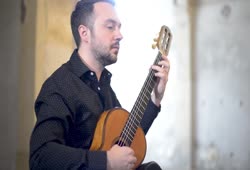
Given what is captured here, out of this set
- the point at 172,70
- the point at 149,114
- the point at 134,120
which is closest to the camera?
the point at 134,120

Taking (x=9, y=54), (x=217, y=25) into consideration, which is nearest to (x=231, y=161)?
(x=217, y=25)

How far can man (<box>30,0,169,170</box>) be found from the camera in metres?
0.84

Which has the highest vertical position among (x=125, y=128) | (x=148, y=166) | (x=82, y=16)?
(x=82, y=16)

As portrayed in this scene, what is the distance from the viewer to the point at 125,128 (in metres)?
0.93

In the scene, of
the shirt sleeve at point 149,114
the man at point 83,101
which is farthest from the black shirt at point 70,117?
the shirt sleeve at point 149,114

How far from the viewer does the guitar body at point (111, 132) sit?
88cm

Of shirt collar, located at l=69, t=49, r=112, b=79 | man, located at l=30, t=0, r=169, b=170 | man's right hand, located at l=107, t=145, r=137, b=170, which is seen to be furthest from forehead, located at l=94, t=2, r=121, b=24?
man's right hand, located at l=107, t=145, r=137, b=170

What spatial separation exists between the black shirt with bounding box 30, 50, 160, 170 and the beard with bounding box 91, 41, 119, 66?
0.11 feet

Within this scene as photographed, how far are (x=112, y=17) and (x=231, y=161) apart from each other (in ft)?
2.44

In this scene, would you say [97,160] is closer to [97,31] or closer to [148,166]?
[148,166]

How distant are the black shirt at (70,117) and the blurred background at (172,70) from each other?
172 mm

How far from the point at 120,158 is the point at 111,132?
0.07 meters

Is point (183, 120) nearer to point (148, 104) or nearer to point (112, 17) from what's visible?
point (148, 104)

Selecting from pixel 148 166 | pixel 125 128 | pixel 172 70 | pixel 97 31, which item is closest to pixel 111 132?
pixel 125 128
